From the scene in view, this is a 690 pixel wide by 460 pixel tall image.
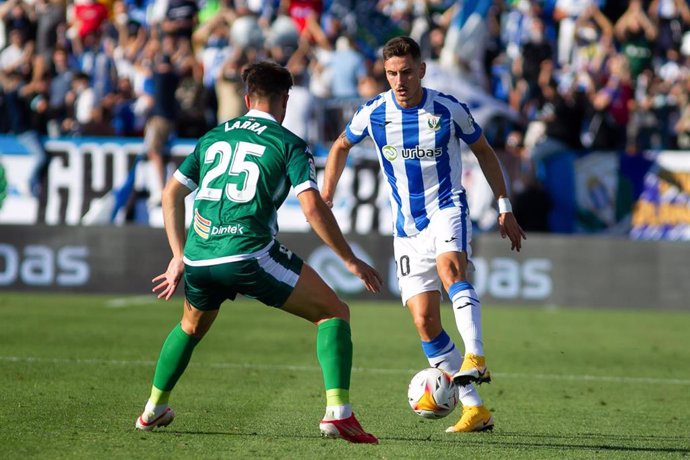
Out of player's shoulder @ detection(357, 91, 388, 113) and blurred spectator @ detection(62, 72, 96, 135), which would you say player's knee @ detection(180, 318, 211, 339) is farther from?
blurred spectator @ detection(62, 72, 96, 135)

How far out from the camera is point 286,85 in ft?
23.0

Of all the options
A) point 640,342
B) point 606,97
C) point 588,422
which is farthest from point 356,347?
point 606,97

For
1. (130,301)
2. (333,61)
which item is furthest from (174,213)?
Result: (333,61)

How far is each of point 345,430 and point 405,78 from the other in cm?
245

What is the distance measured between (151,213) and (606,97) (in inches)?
295

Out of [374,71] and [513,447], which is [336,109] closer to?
[374,71]

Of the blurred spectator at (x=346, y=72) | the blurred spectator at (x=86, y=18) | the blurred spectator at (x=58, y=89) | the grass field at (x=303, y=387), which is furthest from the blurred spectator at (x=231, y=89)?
the blurred spectator at (x=86, y=18)

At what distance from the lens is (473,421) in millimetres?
7773

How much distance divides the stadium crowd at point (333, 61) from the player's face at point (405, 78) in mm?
10106

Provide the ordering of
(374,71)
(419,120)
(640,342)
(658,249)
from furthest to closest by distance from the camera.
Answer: (374,71) < (658,249) < (640,342) < (419,120)

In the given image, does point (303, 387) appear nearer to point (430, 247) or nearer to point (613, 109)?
point (430, 247)

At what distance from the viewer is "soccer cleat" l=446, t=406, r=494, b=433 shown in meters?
7.76

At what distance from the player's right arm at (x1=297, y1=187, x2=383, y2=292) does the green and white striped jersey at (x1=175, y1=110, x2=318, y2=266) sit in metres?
0.11

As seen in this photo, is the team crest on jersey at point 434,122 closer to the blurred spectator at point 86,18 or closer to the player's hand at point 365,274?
the player's hand at point 365,274
